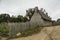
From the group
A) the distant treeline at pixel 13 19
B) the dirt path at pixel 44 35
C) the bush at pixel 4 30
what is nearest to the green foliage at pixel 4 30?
the bush at pixel 4 30

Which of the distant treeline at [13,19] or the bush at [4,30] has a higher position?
the bush at [4,30]

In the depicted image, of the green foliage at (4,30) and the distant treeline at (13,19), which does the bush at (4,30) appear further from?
the distant treeline at (13,19)

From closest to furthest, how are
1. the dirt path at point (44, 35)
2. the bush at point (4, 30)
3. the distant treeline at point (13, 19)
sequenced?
the dirt path at point (44, 35), the bush at point (4, 30), the distant treeline at point (13, 19)

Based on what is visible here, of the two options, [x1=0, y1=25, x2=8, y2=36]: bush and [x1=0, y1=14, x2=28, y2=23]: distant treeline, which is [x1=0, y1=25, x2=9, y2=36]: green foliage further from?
[x1=0, y1=14, x2=28, y2=23]: distant treeline

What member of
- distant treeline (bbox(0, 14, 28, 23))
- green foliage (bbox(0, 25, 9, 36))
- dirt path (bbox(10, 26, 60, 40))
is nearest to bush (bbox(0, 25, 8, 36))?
green foliage (bbox(0, 25, 9, 36))

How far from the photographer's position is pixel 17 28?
29.9 m

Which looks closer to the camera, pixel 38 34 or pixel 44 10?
pixel 38 34

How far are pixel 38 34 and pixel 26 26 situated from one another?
7152 mm

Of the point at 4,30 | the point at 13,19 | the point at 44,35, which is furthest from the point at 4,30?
the point at 13,19

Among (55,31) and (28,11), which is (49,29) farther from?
(28,11)

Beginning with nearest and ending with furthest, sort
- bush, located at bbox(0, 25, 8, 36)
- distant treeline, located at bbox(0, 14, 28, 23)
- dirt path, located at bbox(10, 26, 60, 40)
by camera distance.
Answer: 1. dirt path, located at bbox(10, 26, 60, 40)
2. bush, located at bbox(0, 25, 8, 36)
3. distant treeline, located at bbox(0, 14, 28, 23)

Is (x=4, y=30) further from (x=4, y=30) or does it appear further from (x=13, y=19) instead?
(x=13, y=19)

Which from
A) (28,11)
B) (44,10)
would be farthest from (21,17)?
(44,10)

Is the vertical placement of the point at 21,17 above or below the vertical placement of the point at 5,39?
below
